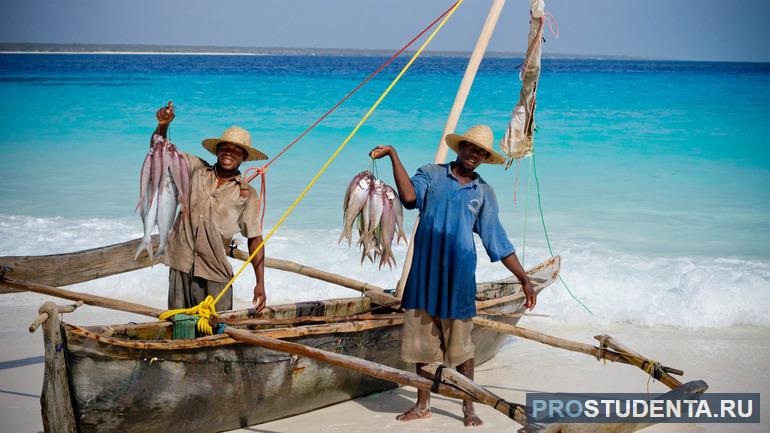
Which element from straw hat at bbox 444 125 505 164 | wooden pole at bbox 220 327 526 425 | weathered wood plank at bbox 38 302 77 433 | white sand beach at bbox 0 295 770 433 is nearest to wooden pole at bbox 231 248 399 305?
white sand beach at bbox 0 295 770 433

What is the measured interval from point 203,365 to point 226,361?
124 mm

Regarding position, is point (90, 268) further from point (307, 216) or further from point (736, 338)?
point (307, 216)

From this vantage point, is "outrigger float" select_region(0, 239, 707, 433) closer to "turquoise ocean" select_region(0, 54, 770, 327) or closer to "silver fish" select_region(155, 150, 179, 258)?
"silver fish" select_region(155, 150, 179, 258)

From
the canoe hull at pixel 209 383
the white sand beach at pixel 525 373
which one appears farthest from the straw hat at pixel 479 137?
the white sand beach at pixel 525 373

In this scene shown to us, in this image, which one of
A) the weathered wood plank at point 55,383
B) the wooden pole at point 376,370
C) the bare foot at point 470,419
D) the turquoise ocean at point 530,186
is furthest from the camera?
the turquoise ocean at point 530,186

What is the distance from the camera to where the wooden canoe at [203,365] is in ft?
11.2

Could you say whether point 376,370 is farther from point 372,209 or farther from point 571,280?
point 571,280

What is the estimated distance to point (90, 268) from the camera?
4922mm

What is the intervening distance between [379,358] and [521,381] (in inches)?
44.5

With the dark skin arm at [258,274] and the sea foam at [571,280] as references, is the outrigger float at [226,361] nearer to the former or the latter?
the dark skin arm at [258,274]

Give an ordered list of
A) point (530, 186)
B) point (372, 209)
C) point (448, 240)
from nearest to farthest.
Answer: point (448, 240) < point (372, 209) < point (530, 186)

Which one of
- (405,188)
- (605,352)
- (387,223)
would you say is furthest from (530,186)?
(405,188)

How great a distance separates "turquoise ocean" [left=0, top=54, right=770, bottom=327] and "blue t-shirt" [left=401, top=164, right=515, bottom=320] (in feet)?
9.91

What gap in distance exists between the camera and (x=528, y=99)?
4691 millimetres
